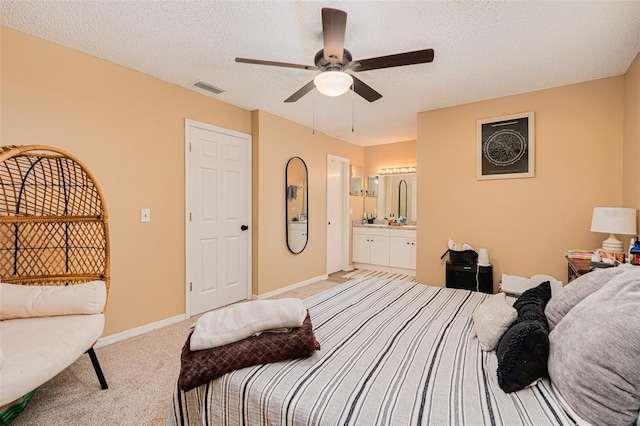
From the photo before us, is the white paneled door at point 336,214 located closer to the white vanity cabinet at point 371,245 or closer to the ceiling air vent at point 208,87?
the white vanity cabinet at point 371,245

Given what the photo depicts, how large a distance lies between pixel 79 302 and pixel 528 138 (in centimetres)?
434

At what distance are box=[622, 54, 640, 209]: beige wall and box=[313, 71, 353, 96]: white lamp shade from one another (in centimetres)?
251

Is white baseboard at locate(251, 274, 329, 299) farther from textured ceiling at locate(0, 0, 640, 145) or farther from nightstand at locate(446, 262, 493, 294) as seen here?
textured ceiling at locate(0, 0, 640, 145)

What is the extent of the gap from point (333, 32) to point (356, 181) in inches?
164

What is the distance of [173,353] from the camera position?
7.97 ft

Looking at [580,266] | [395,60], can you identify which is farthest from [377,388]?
[580,266]

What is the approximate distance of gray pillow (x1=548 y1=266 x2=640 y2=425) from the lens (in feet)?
2.72

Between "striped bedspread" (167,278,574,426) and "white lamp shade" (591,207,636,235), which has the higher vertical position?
"white lamp shade" (591,207,636,235)

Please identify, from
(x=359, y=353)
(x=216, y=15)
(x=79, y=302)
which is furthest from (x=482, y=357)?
(x=216, y=15)

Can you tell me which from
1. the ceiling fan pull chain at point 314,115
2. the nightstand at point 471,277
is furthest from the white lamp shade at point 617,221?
the ceiling fan pull chain at point 314,115

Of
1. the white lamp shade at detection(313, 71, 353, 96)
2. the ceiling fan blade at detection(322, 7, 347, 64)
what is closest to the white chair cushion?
the white lamp shade at detection(313, 71, 353, 96)

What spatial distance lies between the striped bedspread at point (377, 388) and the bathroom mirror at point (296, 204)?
274 centimetres

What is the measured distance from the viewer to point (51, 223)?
2.11 meters

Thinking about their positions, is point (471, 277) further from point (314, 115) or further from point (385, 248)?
point (314, 115)
